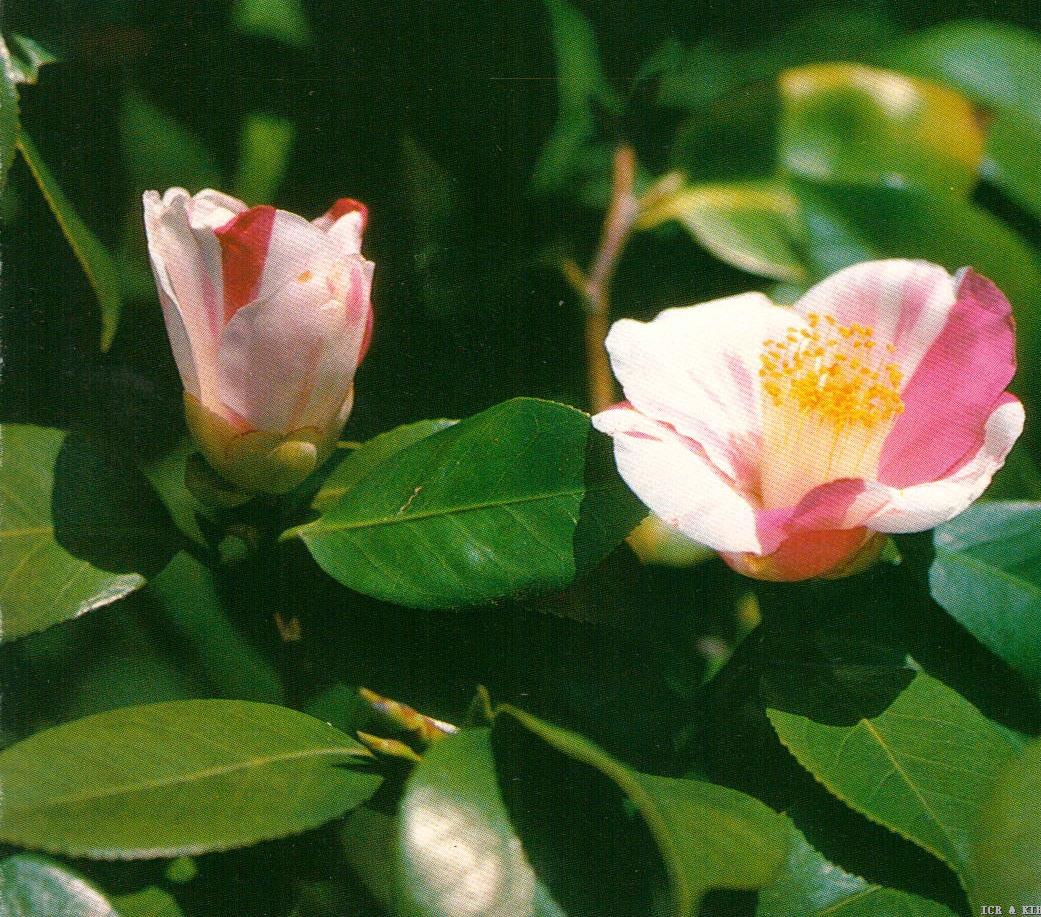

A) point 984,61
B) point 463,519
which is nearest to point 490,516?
point 463,519

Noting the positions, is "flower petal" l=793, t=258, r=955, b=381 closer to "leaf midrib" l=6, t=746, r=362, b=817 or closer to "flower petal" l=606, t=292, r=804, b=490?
"flower petal" l=606, t=292, r=804, b=490

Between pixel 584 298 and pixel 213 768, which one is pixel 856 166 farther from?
pixel 213 768

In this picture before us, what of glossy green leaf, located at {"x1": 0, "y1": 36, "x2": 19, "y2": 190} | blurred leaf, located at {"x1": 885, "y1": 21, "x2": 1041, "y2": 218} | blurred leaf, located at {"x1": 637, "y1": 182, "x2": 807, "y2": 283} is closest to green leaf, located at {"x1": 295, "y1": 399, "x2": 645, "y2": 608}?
glossy green leaf, located at {"x1": 0, "y1": 36, "x2": 19, "y2": 190}

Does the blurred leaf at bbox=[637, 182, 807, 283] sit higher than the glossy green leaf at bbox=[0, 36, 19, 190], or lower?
lower

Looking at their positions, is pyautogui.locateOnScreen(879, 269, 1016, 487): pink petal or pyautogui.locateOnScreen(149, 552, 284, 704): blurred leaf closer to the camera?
pyautogui.locateOnScreen(879, 269, 1016, 487): pink petal

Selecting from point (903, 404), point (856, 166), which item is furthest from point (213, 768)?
point (856, 166)

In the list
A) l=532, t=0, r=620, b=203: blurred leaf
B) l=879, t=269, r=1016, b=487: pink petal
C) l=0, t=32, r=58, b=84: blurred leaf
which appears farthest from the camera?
l=532, t=0, r=620, b=203: blurred leaf

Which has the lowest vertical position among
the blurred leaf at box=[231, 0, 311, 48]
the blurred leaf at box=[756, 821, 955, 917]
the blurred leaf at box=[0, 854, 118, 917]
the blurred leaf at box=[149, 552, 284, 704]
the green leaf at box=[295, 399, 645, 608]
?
the blurred leaf at box=[149, 552, 284, 704]
